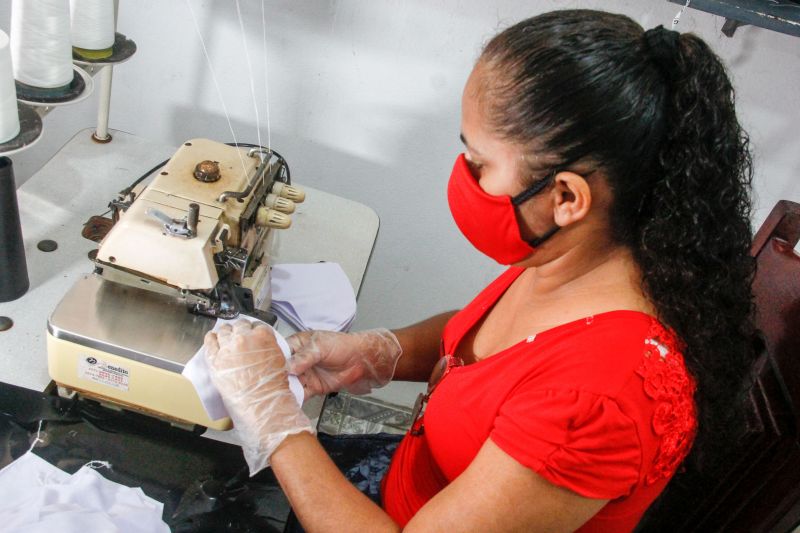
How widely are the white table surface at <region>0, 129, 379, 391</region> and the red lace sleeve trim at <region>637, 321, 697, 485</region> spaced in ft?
2.80

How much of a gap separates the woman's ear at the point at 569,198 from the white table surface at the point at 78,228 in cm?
80

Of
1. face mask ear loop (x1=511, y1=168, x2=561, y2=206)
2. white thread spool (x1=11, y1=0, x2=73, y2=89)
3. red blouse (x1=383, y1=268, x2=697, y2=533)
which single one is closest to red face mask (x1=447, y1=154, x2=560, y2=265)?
face mask ear loop (x1=511, y1=168, x2=561, y2=206)

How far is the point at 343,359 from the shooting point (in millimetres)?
1398

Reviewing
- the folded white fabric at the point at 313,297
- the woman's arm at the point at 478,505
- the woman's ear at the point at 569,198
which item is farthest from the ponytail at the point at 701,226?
the folded white fabric at the point at 313,297

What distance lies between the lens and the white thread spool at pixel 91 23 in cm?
149

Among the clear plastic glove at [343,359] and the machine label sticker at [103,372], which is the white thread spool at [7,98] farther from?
the clear plastic glove at [343,359]

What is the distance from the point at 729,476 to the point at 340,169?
135cm

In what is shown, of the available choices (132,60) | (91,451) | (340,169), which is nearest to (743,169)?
(91,451)

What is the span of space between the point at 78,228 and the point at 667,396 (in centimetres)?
131

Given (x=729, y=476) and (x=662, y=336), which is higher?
(x=662, y=336)

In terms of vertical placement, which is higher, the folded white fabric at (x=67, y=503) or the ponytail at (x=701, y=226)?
the ponytail at (x=701, y=226)

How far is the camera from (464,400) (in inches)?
42.8

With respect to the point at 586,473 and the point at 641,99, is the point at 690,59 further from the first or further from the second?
the point at 586,473

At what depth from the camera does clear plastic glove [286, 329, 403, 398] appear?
1.34 meters
